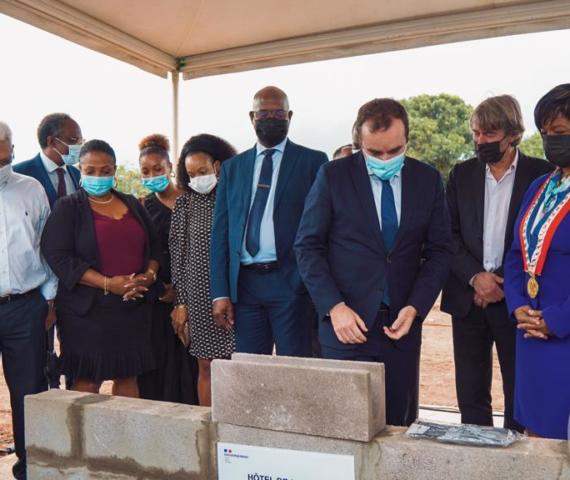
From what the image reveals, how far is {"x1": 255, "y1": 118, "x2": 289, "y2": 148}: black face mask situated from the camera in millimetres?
3090

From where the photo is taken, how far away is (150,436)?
2219 mm

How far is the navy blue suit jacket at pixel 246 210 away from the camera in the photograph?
9.86 ft

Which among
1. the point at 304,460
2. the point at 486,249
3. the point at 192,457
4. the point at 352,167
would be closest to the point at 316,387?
the point at 304,460

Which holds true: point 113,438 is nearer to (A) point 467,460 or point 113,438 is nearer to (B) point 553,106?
(A) point 467,460

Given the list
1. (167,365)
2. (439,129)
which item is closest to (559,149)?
(167,365)

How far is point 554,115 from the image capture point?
254 cm

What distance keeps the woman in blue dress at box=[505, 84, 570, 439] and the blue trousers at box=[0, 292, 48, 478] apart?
2.20 m

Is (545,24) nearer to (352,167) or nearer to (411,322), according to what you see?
(352,167)

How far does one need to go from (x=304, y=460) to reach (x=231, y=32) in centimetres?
311

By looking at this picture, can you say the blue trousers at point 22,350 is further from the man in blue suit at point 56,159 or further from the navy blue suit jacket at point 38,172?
the navy blue suit jacket at point 38,172

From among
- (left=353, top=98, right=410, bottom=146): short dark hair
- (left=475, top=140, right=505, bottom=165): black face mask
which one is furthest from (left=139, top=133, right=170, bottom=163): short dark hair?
(left=475, top=140, right=505, bottom=165): black face mask

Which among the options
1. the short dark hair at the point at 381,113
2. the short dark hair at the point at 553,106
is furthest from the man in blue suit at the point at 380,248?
the short dark hair at the point at 553,106

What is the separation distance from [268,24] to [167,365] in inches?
90.1

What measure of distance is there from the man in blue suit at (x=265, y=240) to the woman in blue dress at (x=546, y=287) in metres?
1.00
